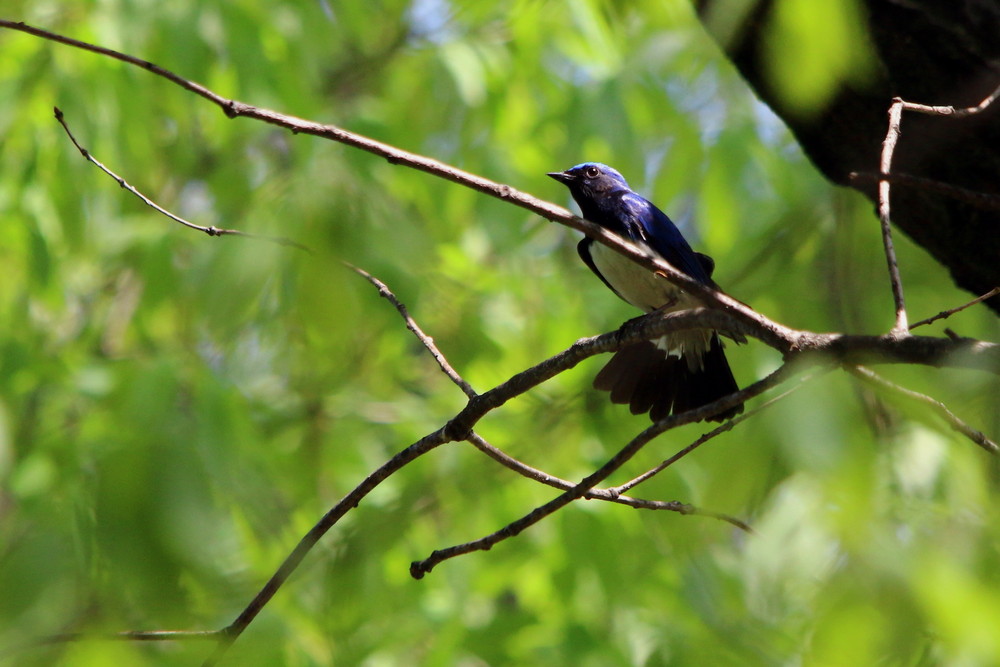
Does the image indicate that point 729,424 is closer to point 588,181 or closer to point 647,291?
point 647,291

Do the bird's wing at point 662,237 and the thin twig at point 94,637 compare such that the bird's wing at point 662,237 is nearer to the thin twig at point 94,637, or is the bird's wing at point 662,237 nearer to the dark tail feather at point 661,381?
the dark tail feather at point 661,381

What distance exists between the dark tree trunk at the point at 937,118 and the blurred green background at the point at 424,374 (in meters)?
0.09

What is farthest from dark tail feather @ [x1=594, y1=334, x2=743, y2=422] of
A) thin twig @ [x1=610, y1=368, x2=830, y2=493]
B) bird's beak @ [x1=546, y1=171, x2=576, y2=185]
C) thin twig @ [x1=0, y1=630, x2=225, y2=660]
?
thin twig @ [x1=0, y1=630, x2=225, y2=660]

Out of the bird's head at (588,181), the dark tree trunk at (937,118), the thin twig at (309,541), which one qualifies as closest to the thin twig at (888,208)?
the dark tree trunk at (937,118)

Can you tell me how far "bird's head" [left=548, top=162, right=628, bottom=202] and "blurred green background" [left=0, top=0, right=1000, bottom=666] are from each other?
0.44ft

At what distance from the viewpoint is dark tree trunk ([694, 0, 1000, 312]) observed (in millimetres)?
2318

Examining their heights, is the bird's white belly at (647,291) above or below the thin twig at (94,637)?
above

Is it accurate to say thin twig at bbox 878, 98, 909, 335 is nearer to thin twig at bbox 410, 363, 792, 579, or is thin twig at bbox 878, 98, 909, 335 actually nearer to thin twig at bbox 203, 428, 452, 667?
thin twig at bbox 410, 363, 792, 579

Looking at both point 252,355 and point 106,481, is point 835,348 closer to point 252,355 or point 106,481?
point 106,481

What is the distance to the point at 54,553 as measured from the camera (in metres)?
1.64

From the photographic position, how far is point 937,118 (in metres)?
2.38

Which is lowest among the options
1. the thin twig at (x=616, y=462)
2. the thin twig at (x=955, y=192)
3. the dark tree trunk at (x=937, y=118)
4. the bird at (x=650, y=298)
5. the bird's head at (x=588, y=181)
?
the thin twig at (x=616, y=462)

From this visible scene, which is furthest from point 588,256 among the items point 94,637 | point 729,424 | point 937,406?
point 94,637

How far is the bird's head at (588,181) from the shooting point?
14.1 ft
